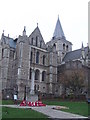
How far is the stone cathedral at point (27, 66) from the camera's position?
5307 centimetres

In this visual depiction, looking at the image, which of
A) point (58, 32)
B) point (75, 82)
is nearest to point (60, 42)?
point (58, 32)

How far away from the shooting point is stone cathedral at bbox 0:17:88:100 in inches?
2089

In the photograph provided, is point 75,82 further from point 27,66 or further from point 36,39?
point 36,39

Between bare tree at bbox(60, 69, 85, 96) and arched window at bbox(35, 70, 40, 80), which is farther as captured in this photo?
arched window at bbox(35, 70, 40, 80)

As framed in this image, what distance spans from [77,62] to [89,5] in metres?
52.1

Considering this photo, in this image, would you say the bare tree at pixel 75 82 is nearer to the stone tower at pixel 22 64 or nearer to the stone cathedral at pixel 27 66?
the stone cathedral at pixel 27 66

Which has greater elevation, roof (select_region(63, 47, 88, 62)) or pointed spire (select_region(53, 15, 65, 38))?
pointed spire (select_region(53, 15, 65, 38))

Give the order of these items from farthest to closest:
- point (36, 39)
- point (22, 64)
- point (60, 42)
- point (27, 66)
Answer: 1. point (60, 42)
2. point (36, 39)
3. point (27, 66)
4. point (22, 64)

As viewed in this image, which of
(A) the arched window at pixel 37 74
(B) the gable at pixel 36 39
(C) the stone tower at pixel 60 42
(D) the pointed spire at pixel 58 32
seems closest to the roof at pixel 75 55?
(C) the stone tower at pixel 60 42

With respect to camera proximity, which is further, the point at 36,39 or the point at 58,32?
the point at 58,32

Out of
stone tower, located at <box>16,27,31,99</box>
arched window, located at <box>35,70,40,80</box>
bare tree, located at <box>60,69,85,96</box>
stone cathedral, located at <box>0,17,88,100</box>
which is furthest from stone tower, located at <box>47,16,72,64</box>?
bare tree, located at <box>60,69,85,96</box>

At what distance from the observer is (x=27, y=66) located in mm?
55781

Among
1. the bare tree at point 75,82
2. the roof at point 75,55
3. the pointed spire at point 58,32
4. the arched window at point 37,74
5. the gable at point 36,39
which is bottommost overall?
the bare tree at point 75,82

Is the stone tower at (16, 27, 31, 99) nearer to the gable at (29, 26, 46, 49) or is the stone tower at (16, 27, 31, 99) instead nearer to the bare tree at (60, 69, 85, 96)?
the gable at (29, 26, 46, 49)
